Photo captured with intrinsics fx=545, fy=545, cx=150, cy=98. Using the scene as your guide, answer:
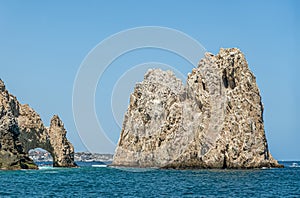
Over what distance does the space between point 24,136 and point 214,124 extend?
1430 inches

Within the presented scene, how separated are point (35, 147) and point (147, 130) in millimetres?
33932

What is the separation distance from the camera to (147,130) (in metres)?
134

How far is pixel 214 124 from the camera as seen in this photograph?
102438 mm

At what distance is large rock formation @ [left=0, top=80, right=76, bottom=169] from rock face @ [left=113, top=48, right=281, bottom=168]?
2080 cm

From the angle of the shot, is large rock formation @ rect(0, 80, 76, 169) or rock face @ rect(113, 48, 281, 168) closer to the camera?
large rock formation @ rect(0, 80, 76, 169)

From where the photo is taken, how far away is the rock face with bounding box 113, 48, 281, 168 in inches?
3844

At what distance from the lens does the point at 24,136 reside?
10450cm

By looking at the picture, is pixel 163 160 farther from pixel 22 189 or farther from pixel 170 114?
pixel 22 189

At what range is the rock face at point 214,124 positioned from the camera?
97.6 m

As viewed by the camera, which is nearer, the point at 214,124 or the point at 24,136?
the point at 214,124

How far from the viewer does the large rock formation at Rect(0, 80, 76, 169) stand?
86812 millimetres

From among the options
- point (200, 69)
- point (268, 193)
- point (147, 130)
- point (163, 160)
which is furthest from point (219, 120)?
point (268, 193)

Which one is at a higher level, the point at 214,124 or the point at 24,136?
the point at 214,124

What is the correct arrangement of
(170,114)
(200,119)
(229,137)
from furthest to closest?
(170,114)
(200,119)
(229,137)
